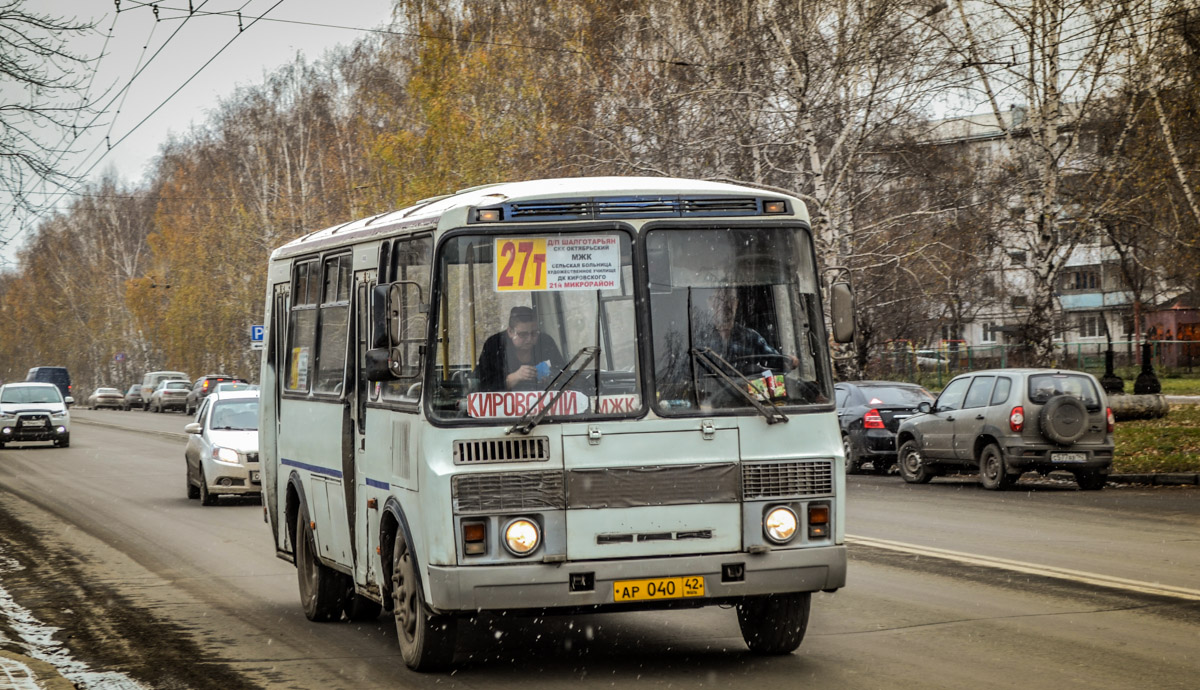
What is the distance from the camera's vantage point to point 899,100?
31.5 metres

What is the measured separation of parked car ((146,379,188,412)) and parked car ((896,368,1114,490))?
5557 centimetres

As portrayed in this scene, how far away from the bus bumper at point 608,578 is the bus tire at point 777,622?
0.50 metres

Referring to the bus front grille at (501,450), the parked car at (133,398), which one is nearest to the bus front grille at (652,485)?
the bus front grille at (501,450)

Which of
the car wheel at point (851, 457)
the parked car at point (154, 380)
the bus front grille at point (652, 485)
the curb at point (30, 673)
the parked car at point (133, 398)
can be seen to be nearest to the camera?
the bus front grille at point (652, 485)

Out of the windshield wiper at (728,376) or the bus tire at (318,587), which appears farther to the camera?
the bus tire at (318,587)

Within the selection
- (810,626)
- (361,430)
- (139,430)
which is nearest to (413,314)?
(361,430)

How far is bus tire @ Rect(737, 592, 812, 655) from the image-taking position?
8.06 m

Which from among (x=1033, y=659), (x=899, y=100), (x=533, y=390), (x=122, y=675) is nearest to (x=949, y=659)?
(x=1033, y=659)

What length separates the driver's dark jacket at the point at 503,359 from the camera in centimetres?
744

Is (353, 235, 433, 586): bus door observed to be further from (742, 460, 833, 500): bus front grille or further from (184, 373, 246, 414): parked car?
(184, 373, 246, 414): parked car

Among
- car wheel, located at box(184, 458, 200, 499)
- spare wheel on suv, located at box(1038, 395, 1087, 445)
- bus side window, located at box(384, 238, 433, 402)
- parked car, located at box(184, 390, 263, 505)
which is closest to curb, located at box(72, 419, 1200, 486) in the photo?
spare wheel on suv, located at box(1038, 395, 1087, 445)

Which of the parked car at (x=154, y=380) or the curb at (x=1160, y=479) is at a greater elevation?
the parked car at (x=154, y=380)

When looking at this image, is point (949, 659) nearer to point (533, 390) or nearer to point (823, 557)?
point (823, 557)

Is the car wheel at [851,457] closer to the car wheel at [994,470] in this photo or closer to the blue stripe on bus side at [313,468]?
the car wheel at [994,470]
